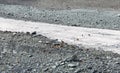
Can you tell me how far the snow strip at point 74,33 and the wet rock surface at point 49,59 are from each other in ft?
8.11

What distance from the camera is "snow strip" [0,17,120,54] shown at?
14492 millimetres

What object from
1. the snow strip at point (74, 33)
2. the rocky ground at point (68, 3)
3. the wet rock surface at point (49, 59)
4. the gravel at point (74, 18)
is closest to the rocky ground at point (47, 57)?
the wet rock surface at point (49, 59)

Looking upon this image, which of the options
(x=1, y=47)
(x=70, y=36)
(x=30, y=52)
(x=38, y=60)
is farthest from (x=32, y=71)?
(x=70, y=36)

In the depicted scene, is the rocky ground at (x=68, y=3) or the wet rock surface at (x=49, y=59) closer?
the wet rock surface at (x=49, y=59)

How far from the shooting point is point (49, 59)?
409 inches

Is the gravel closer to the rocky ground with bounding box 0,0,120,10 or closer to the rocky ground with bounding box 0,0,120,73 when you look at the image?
the rocky ground with bounding box 0,0,120,10

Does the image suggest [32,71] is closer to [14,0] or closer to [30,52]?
[30,52]

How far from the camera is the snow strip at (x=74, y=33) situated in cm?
1449

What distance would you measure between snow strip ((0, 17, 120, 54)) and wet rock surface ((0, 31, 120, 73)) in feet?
8.11

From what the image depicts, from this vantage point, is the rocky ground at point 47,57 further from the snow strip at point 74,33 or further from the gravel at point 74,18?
the gravel at point 74,18

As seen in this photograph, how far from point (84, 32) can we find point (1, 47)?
6130 mm

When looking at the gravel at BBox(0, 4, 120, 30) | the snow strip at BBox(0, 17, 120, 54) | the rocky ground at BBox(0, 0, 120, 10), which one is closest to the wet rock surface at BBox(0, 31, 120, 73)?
the snow strip at BBox(0, 17, 120, 54)

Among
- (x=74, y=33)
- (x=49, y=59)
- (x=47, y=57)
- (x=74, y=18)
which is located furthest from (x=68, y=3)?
(x=49, y=59)

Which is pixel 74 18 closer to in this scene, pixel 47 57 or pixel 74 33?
pixel 74 33
